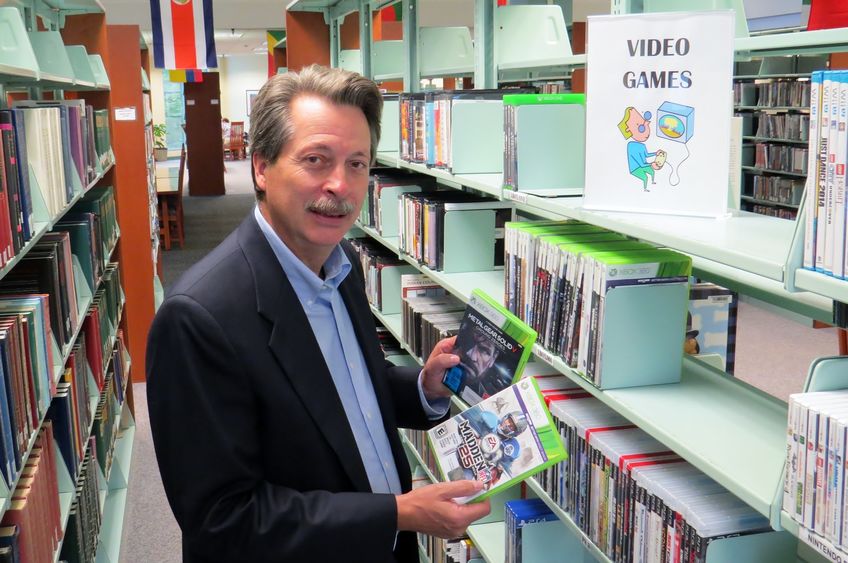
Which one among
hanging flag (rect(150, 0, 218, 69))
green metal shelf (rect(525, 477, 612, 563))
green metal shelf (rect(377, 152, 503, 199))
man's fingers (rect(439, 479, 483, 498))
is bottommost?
green metal shelf (rect(525, 477, 612, 563))

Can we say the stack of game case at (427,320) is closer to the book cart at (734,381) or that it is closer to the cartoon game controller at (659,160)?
the book cart at (734,381)

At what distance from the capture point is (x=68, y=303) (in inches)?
118

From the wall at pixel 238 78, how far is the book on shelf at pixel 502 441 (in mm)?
27798

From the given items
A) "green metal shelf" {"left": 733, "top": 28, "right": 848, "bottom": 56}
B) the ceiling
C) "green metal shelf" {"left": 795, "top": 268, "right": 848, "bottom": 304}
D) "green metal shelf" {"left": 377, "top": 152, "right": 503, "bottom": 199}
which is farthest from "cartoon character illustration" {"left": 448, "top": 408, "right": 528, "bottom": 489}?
the ceiling

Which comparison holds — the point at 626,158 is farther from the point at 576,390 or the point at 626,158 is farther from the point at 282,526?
the point at 282,526

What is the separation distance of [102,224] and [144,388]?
7.15 feet

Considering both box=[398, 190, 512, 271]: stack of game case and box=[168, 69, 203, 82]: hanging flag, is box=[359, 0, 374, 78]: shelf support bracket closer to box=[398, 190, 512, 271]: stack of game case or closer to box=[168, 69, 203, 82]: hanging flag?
box=[398, 190, 512, 271]: stack of game case

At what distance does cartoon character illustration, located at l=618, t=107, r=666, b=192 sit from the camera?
1.72m

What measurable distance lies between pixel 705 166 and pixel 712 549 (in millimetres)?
733

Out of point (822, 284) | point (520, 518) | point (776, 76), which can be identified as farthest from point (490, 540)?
point (776, 76)

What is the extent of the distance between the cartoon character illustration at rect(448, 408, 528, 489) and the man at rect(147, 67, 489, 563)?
0.21ft

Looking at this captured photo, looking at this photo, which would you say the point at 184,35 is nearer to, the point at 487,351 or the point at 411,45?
the point at 411,45

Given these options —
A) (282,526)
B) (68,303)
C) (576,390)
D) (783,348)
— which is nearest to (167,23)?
(68,303)

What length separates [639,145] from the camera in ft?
5.71
